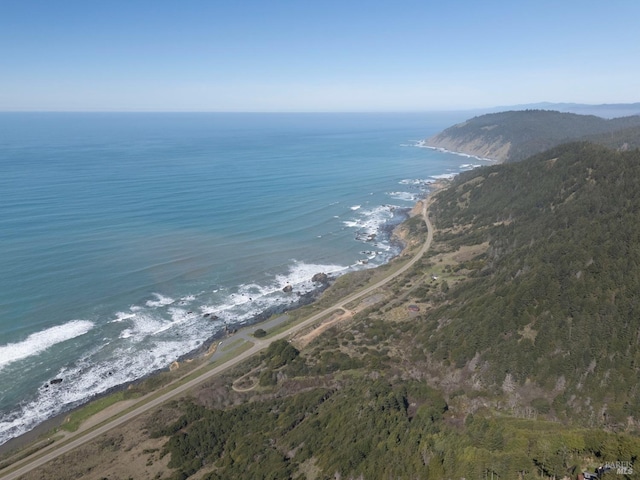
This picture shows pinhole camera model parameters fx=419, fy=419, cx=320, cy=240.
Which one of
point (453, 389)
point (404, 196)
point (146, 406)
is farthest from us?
point (404, 196)

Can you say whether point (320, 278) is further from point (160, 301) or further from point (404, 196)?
point (404, 196)

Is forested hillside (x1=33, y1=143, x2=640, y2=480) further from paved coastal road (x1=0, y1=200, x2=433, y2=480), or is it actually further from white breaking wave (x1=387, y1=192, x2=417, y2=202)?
white breaking wave (x1=387, y1=192, x2=417, y2=202)

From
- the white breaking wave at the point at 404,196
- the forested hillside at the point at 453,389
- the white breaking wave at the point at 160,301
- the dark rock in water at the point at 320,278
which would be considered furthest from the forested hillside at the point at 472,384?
the white breaking wave at the point at 404,196

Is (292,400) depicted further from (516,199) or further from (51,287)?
(516,199)

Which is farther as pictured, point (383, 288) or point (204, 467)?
point (383, 288)

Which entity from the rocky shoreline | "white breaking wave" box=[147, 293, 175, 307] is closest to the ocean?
"white breaking wave" box=[147, 293, 175, 307]

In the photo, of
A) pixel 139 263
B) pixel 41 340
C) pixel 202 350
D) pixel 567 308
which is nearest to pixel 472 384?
pixel 567 308

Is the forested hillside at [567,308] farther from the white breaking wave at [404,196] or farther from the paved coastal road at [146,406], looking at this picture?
the white breaking wave at [404,196]

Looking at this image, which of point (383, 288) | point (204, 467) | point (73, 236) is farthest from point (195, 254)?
point (204, 467)

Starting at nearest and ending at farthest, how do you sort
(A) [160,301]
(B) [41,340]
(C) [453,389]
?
1. (C) [453,389]
2. (B) [41,340]
3. (A) [160,301]
